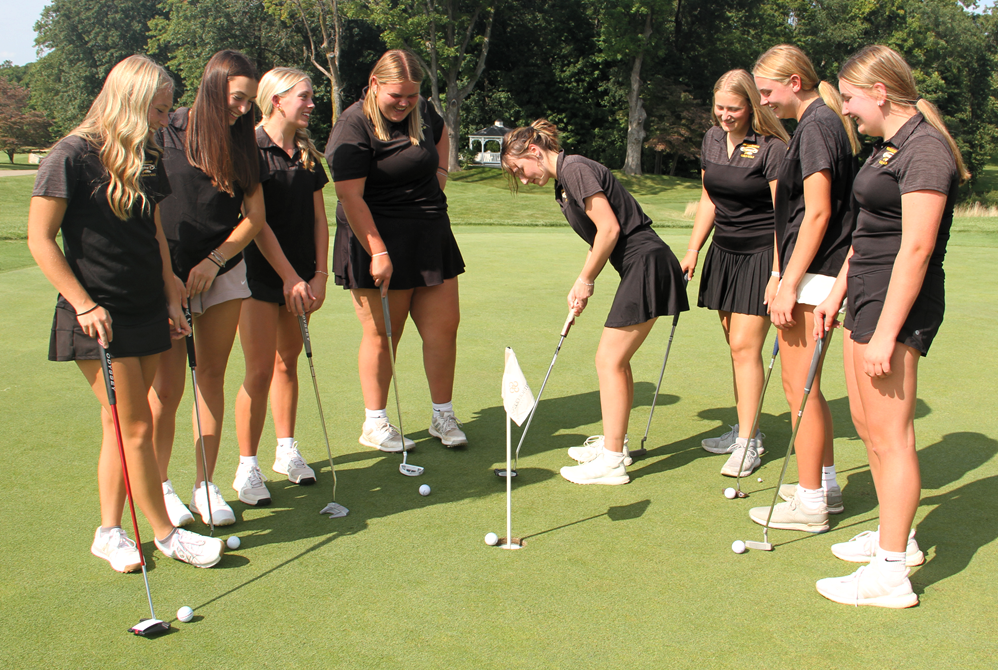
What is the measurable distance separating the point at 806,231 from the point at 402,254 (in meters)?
2.03

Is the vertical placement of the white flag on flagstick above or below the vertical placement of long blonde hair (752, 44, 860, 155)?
below

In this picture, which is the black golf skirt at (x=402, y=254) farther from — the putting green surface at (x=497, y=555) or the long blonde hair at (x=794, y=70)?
the long blonde hair at (x=794, y=70)

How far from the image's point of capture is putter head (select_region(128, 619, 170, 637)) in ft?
8.13

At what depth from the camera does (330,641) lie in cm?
244

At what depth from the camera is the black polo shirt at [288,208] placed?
3686 mm

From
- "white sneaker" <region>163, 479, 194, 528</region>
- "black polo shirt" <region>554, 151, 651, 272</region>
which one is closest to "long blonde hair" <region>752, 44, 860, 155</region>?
"black polo shirt" <region>554, 151, 651, 272</region>

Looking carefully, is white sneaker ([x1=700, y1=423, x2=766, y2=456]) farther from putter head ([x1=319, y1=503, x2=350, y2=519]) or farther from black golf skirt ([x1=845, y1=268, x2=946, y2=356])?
putter head ([x1=319, y1=503, x2=350, y2=519])

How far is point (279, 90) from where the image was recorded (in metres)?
3.63

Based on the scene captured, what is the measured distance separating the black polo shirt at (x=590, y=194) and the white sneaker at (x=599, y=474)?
0.94 metres

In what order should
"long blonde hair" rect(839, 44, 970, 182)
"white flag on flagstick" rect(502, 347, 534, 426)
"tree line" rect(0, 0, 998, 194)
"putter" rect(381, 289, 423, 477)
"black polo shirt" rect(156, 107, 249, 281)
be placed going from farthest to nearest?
"tree line" rect(0, 0, 998, 194)
"putter" rect(381, 289, 423, 477)
"black polo shirt" rect(156, 107, 249, 281)
"white flag on flagstick" rect(502, 347, 534, 426)
"long blonde hair" rect(839, 44, 970, 182)

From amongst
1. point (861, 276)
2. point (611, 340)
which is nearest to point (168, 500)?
point (611, 340)

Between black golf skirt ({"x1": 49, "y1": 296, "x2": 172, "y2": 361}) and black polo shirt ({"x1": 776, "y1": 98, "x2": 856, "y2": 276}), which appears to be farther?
black polo shirt ({"x1": 776, "y1": 98, "x2": 856, "y2": 276})

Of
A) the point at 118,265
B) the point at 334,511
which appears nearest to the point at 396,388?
the point at 334,511

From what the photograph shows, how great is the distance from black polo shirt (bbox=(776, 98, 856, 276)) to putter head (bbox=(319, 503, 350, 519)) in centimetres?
209
